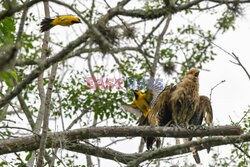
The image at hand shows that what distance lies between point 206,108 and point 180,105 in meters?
0.40

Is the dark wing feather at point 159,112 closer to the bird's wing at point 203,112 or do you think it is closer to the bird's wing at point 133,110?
the bird's wing at point 203,112

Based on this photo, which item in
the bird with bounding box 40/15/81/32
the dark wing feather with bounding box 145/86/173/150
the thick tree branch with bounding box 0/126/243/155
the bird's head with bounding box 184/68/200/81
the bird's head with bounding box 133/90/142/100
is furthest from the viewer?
the bird's head with bounding box 133/90/142/100

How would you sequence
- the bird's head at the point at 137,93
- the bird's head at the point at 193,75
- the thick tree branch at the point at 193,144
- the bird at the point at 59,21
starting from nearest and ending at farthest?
the thick tree branch at the point at 193,144
the bird's head at the point at 193,75
the bird at the point at 59,21
the bird's head at the point at 137,93

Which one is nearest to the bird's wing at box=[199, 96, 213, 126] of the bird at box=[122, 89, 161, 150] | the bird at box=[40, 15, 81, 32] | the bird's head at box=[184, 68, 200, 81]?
the bird's head at box=[184, 68, 200, 81]

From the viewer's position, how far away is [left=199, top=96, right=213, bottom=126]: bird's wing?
15.0ft

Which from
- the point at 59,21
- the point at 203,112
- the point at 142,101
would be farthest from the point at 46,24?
the point at 203,112

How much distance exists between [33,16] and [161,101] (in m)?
3.10

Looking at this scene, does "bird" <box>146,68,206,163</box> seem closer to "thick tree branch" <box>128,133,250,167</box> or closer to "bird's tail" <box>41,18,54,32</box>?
"thick tree branch" <box>128,133,250,167</box>

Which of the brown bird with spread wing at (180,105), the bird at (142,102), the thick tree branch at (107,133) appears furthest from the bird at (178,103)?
the bird at (142,102)

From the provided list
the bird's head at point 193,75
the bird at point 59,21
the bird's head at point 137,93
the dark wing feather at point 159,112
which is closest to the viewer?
the dark wing feather at point 159,112

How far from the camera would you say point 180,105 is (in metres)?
4.61

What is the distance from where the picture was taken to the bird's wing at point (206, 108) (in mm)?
4586

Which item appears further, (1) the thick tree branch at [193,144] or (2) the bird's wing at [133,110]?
(2) the bird's wing at [133,110]

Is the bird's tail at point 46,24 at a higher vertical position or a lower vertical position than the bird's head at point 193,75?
higher
